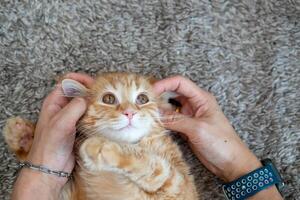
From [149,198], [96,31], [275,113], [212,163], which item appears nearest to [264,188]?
[212,163]

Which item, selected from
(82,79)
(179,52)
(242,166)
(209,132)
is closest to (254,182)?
(242,166)

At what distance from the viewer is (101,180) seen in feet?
4.32

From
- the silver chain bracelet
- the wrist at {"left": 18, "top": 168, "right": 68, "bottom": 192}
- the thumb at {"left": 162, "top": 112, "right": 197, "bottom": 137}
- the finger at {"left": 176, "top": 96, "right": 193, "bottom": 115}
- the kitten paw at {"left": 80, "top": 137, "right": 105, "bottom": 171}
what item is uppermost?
the finger at {"left": 176, "top": 96, "right": 193, "bottom": 115}

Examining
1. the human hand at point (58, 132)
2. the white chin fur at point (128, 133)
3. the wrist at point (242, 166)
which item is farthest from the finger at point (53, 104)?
the wrist at point (242, 166)

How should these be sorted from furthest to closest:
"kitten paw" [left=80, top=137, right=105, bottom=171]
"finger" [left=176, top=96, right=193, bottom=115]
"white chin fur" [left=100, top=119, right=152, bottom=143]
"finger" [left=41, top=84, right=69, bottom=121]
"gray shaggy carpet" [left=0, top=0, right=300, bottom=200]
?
"gray shaggy carpet" [left=0, top=0, right=300, bottom=200]
"finger" [left=176, top=96, right=193, bottom=115]
"finger" [left=41, top=84, right=69, bottom=121]
"white chin fur" [left=100, top=119, right=152, bottom=143]
"kitten paw" [left=80, top=137, right=105, bottom=171]

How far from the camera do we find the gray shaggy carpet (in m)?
1.71

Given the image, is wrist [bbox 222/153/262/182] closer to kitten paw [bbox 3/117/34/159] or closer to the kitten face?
the kitten face

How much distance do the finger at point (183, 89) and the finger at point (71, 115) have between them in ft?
0.91

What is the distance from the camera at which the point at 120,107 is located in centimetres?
132

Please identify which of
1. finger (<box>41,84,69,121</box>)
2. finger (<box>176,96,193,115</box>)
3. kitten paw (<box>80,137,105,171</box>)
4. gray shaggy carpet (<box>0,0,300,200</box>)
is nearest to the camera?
kitten paw (<box>80,137,105,171</box>)

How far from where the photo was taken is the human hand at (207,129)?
4.79ft

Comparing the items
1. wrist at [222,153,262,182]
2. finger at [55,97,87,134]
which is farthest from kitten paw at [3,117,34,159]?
wrist at [222,153,262,182]

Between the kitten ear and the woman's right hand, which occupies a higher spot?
the kitten ear

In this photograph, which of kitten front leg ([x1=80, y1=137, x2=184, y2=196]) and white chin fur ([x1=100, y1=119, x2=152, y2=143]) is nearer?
kitten front leg ([x1=80, y1=137, x2=184, y2=196])
